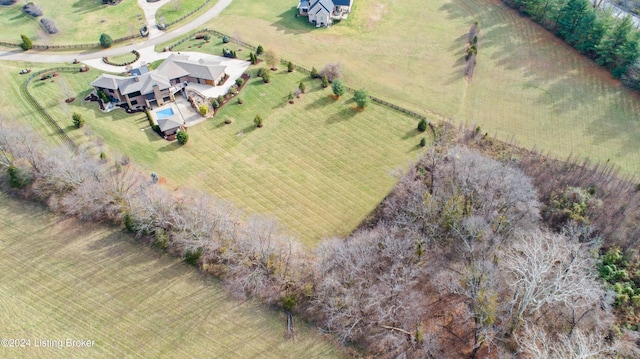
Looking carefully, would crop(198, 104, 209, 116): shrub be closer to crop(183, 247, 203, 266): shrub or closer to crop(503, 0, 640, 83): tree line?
crop(183, 247, 203, 266): shrub

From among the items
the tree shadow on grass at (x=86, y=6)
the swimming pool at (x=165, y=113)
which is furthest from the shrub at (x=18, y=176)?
the tree shadow on grass at (x=86, y=6)

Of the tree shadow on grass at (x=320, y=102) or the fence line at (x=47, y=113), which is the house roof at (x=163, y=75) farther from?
the tree shadow on grass at (x=320, y=102)

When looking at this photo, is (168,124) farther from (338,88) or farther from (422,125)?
(422,125)

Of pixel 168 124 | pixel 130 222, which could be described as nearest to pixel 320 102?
pixel 168 124

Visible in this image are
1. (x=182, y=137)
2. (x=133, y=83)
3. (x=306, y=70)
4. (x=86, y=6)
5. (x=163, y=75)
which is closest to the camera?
(x=182, y=137)

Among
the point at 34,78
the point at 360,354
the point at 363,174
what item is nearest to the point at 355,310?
the point at 360,354

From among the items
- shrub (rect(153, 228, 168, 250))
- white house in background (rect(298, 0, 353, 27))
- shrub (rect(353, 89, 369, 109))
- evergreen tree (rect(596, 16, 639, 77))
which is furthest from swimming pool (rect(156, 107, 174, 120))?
evergreen tree (rect(596, 16, 639, 77))

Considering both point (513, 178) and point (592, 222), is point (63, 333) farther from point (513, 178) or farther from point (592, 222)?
point (592, 222)
